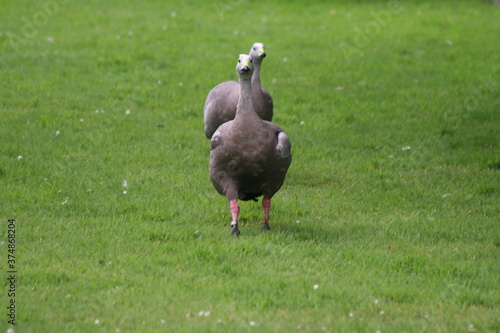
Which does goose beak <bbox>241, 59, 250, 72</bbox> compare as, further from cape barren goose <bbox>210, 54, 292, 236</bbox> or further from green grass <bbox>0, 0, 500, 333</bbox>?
green grass <bbox>0, 0, 500, 333</bbox>

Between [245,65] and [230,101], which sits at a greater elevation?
[245,65]

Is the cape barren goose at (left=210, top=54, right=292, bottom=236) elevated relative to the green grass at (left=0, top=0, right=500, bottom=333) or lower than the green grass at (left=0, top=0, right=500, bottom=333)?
elevated

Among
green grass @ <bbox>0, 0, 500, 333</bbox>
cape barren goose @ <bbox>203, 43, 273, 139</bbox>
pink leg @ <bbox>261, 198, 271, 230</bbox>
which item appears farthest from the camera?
cape barren goose @ <bbox>203, 43, 273, 139</bbox>

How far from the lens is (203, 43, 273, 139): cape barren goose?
8.85 metres

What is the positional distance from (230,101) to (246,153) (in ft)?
6.48

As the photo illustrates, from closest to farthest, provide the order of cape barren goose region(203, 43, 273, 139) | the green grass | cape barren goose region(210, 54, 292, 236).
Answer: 1. the green grass
2. cape barren goose region(210, 54, 292, 236)
3. cape barren goose region(203, 43, 273, 139)

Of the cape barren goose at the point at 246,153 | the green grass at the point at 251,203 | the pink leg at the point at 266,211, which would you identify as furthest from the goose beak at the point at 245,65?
the green grass at the point at 251,203

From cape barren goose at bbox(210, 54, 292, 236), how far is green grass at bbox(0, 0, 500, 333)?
1.63ft

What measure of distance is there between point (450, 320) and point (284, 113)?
23.0 ft

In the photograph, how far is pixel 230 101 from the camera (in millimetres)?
8859

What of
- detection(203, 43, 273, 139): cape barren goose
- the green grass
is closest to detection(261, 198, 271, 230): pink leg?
the green grass

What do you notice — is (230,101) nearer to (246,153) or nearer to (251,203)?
(251,203)

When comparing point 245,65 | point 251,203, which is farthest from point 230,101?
point 245,65

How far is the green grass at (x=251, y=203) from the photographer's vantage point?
575cm
